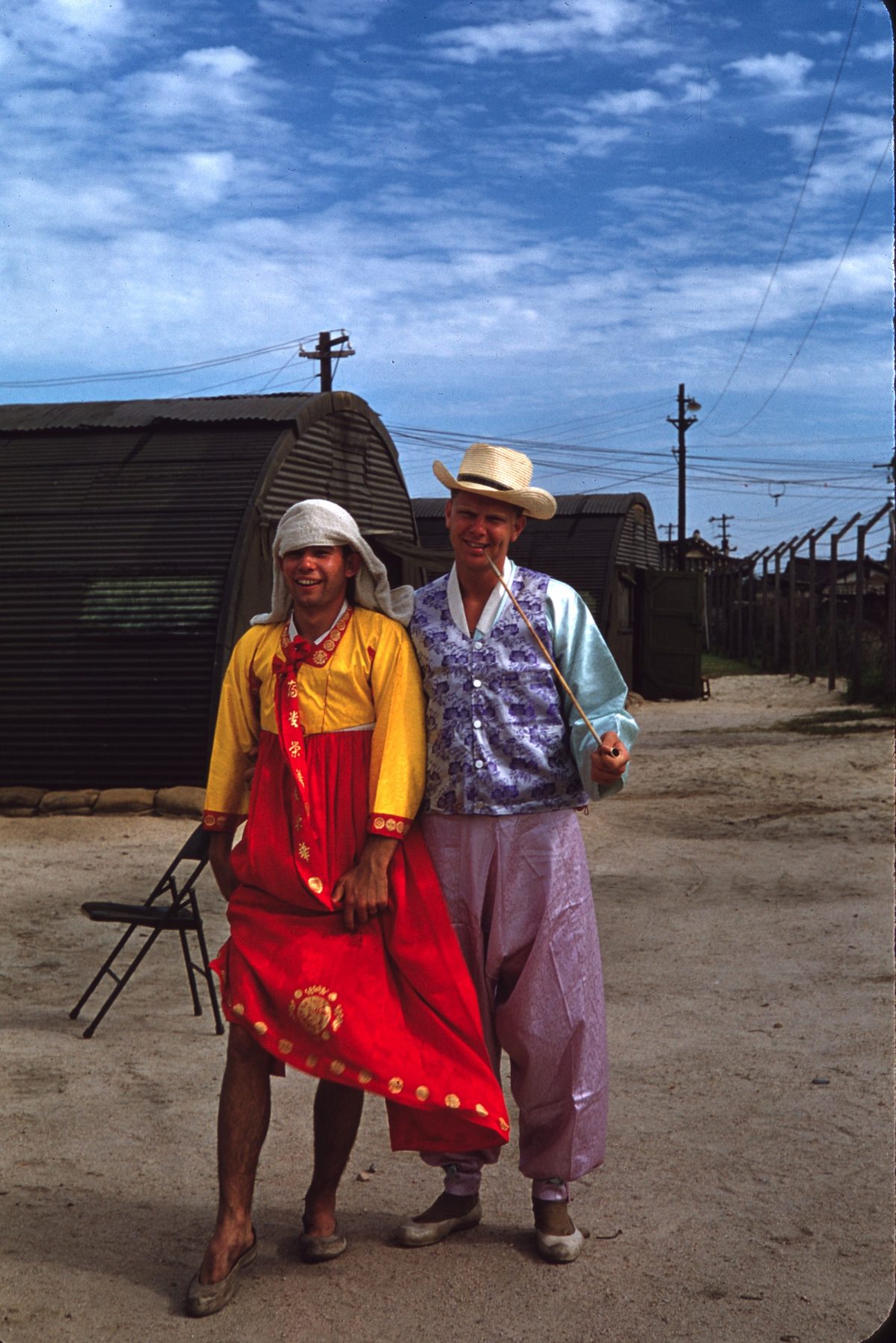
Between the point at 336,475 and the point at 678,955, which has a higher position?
the point at 336,475

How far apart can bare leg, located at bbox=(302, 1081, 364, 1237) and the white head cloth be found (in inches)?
44.0

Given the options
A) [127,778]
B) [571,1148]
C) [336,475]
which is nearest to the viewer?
[571,1148]

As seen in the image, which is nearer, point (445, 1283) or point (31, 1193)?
point (445, 1283)

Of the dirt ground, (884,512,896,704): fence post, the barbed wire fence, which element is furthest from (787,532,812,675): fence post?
the dirt ground

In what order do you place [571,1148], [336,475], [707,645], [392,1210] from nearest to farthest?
[571,1148] < [392,1210] < [336,475] < [707,645]

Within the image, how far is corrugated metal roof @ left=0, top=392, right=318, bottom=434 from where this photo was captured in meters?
11.6

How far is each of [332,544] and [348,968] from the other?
0.96 meters

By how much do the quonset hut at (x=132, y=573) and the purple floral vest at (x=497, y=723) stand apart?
267 inches

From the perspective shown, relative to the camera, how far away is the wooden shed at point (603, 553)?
67.9 feet

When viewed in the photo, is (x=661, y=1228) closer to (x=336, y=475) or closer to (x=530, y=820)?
(x=530, y=820)

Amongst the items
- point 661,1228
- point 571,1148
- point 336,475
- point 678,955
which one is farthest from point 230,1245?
point 336,475

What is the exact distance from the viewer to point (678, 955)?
608 centimetres

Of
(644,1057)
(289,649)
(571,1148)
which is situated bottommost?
(644,1057)

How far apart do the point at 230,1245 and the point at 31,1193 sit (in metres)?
0.84
